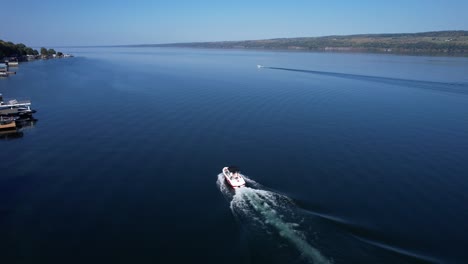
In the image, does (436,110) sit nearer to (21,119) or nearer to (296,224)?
(296,224)

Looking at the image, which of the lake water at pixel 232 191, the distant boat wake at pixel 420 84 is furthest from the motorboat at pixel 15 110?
the distant boat wake at pixel 420 84

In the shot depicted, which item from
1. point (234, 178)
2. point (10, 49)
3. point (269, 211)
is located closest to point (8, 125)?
point (234, 178)

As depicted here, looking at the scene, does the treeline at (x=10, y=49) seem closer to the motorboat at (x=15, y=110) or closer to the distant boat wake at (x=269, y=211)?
the motorboat at (x=15, y=110)

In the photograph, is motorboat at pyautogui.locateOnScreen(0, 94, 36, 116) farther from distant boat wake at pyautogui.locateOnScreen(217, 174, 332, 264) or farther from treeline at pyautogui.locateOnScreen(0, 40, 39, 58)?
treeline at pyautogui.locateOnScreen(0, 40, 39, 58)

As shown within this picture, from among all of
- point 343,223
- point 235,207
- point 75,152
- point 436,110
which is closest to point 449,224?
point 343,223

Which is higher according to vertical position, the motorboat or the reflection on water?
the motorboat

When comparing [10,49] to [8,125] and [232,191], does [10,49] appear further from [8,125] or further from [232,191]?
[232,191]

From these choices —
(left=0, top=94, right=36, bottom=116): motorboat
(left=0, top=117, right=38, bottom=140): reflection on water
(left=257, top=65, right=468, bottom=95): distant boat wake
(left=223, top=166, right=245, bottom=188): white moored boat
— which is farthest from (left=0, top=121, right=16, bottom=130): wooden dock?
(left=257, top=65, right=468, bottom=95): distant boat wake
